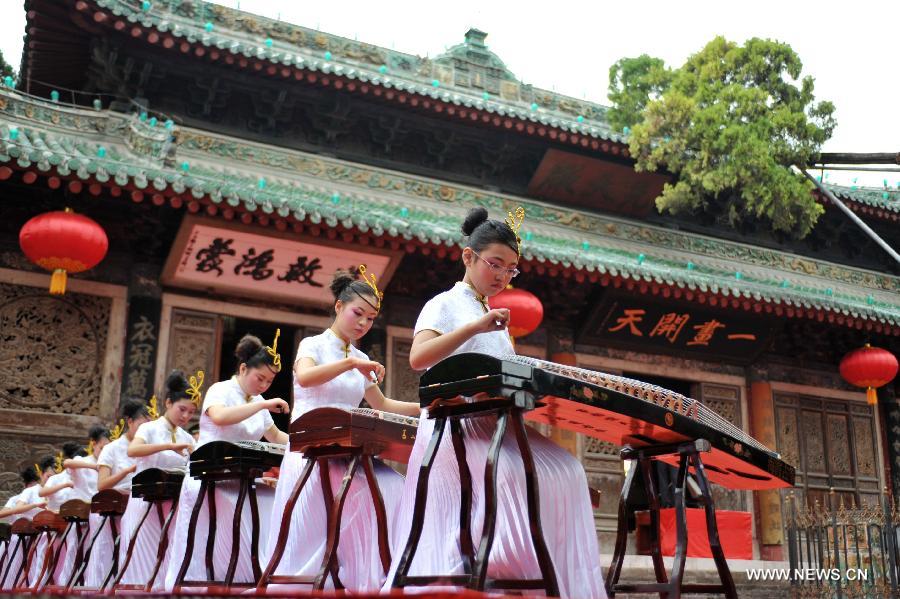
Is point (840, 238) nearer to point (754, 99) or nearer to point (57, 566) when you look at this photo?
point (754, 99)

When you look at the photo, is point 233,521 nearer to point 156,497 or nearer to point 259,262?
point 156,497

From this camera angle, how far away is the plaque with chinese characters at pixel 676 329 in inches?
381

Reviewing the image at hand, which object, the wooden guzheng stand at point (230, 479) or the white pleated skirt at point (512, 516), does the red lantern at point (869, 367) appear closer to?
the wooden guzheng stand at point (230, 479)

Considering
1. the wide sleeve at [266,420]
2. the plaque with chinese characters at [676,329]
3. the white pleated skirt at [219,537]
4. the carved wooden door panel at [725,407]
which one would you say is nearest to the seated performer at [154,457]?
the white pleated skirt at [219,537]

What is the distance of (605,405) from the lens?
8.27 ft

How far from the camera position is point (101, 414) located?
756 cm

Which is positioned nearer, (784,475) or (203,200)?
(784,475)

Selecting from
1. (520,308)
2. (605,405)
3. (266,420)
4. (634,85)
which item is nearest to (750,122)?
(634,85)

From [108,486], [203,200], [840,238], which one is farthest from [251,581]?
[840,238]

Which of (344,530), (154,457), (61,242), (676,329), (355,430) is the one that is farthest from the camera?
(676,329)

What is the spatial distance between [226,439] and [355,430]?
128cm

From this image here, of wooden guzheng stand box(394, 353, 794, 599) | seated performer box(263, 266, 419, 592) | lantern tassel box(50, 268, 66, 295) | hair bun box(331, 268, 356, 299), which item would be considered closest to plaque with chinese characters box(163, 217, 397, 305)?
lantern tassel box(50, 268, 66, 295)

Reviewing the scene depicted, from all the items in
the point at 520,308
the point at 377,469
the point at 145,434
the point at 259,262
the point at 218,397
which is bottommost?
the point at 377,469

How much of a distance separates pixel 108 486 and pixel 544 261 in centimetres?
446
